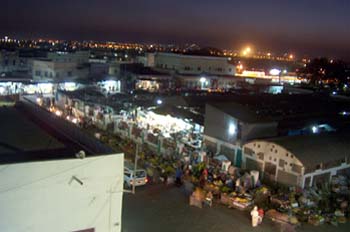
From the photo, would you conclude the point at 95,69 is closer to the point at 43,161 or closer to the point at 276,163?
the point at 276,163

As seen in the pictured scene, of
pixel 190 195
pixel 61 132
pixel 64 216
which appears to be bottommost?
pixel 190 195

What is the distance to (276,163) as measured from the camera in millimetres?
9641

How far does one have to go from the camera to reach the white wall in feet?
15.5

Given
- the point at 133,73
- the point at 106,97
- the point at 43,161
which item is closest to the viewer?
the point at 43,161

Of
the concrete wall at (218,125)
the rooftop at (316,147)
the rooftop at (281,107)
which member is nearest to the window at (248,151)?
the concrete wall at (218,125)

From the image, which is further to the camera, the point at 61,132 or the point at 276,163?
the point at 276,163

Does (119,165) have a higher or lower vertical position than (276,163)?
higher

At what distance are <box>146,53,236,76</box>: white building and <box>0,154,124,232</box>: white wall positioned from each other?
895 inches

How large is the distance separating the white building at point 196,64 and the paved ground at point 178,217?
793 inches

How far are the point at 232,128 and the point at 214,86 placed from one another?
14.4 meters

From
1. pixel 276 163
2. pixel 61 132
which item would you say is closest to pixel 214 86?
pixel 276 163

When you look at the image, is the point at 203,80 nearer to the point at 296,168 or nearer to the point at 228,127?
the point at 228,127

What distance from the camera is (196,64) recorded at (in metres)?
28.8

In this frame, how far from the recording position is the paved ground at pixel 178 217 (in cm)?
708
